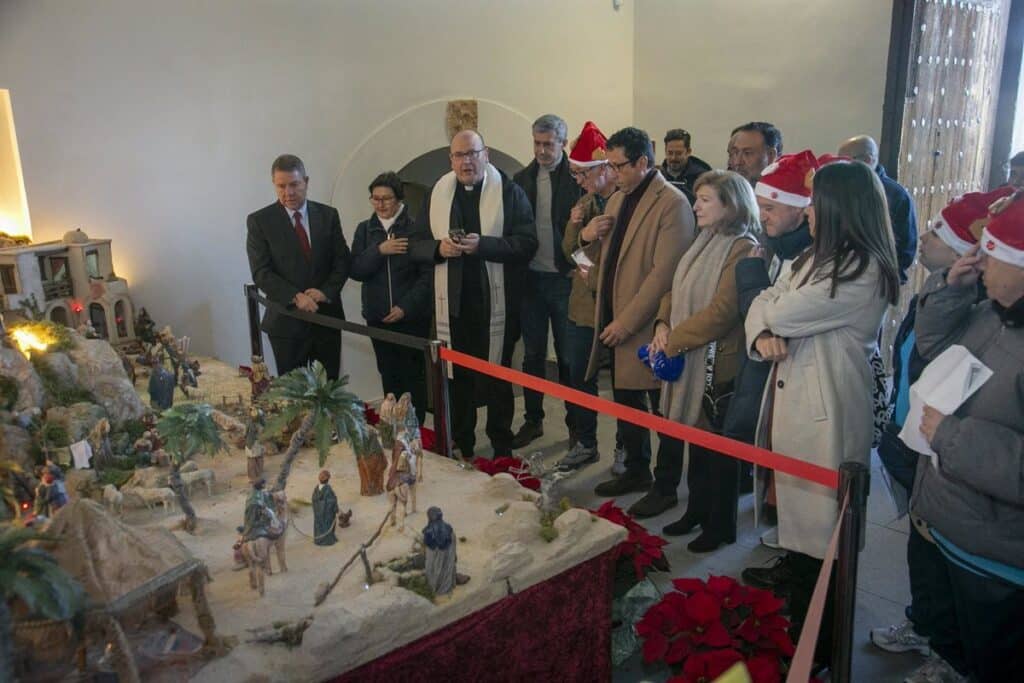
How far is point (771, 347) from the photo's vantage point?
10.1 feet

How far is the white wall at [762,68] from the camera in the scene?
606 centimetres

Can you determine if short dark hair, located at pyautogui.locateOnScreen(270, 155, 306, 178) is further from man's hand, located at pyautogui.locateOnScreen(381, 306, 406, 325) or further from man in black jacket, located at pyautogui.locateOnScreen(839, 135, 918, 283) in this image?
man in black jacket, located at pyautogui.locateOnScreen(839, 135, 918, 283)

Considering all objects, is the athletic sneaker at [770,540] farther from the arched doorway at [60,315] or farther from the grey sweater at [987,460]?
the arched doorway at [60,315]

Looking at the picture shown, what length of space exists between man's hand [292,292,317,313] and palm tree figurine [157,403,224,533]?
1.81m

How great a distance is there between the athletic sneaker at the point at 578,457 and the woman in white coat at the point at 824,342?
78.5 inches

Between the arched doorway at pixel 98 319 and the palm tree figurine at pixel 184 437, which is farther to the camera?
the arched doorway at pixel 98 319

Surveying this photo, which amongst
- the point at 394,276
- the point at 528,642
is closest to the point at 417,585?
the point at 528,642

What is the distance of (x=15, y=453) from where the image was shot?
10.6 feet

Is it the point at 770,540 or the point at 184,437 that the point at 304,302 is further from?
the point at 770,540

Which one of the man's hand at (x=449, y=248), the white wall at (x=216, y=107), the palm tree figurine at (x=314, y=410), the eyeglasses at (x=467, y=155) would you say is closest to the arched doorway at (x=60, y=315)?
the white wall at (x=216, y=107)

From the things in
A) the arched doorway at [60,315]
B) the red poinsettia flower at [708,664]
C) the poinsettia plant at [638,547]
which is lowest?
the red poinsettia flower at [708,664]

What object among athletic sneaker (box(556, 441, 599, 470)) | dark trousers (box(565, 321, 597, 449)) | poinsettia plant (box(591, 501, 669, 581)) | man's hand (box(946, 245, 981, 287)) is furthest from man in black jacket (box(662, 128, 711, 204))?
man's hand (box(946, 245, 981, 287))

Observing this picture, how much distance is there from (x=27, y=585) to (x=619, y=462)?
364 centimetres

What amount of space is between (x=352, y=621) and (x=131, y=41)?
434cm
